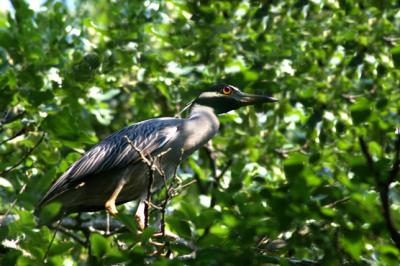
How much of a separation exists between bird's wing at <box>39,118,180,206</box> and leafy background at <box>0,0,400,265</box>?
0.38 ft

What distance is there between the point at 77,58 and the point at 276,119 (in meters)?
2.89

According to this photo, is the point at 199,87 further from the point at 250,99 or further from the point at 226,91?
the point at 250,99

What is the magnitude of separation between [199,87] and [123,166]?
5.81 feet

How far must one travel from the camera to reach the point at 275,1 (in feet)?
28.2

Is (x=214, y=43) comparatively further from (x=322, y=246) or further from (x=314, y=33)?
(x=322, y=246)

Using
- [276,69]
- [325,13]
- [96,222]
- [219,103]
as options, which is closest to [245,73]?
[219,103]

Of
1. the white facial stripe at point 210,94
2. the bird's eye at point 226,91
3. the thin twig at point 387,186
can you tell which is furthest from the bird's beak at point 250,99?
the thin twig at point 387,186

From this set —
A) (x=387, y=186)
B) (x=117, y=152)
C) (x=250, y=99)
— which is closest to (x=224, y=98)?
(x=250, y=99)

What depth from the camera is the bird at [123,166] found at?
5.64 meters

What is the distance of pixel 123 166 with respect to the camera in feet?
18.7

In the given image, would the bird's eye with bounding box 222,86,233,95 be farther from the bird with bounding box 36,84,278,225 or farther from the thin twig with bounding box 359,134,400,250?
the thin twig with bounding box 359,134,400,250

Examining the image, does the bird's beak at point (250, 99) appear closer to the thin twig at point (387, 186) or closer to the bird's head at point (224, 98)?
the bird's head at point (224, 98)

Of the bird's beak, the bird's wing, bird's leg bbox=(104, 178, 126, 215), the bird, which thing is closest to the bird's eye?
the bird's beak

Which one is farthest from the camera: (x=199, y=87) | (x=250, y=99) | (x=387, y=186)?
(x=199, y=87)
